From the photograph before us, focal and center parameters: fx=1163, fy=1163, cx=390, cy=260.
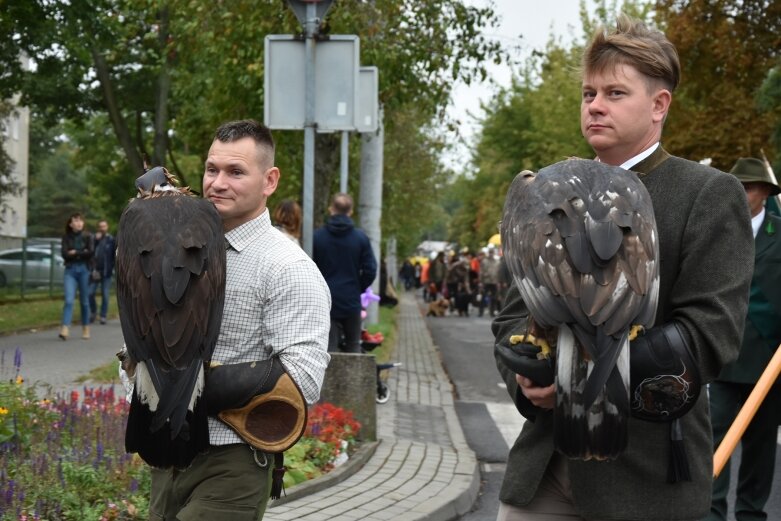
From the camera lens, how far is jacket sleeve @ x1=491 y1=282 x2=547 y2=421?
9.44 feet

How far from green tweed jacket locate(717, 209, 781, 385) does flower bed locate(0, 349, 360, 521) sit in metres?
2.88

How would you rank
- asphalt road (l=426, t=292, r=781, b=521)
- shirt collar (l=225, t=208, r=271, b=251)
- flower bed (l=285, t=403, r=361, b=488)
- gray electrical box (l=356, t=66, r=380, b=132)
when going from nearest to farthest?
shirt collar (l=225, t=208, r=271, b=251), flower bed (l=285, t=403, r=361, b=488), asphalt road (l=426, t=292, r=781, b=521), gray electrical box (l=356, t=66, r=380, b=132)

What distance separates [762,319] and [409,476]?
2.74 meters

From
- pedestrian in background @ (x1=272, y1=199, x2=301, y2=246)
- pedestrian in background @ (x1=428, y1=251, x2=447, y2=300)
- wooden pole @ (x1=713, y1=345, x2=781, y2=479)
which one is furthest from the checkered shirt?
pedestrian in background @ (x1=428, y1=251, x2=447, y2=300)

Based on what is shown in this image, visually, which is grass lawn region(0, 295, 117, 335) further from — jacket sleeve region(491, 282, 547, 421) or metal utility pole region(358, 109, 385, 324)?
jacket sleeve region(491, 282, 547, 421)

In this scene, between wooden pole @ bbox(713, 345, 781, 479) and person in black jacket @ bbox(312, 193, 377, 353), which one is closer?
wooden pole @ bbox(713, 345, 781, 479)

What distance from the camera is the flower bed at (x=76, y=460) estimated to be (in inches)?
231

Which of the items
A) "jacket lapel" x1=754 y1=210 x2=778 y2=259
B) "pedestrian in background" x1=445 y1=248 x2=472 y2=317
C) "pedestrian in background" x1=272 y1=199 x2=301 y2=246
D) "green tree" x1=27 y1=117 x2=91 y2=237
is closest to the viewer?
"jacket lapel" x1=754 y1=210 x2=778 y2=259

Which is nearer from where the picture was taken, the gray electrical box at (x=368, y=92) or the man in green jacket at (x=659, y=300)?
the man in green jacket at (x=659, y=300)

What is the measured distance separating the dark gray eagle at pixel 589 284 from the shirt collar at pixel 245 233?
114 cm

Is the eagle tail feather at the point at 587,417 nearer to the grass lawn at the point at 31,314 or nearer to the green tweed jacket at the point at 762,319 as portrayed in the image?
the green tweed jacket at the point at 762,319

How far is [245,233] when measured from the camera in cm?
356

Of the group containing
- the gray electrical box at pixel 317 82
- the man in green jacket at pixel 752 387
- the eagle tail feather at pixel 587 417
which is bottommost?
the man in green jacket at pixel 752 387

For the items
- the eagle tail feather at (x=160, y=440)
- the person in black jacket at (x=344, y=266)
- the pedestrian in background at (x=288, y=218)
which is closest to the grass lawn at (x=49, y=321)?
the person in black jacket at (x=344, y=266)
